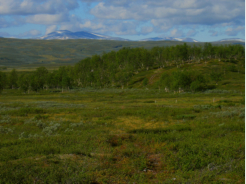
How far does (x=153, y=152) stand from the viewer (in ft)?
50.7

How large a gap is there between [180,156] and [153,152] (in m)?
2.22

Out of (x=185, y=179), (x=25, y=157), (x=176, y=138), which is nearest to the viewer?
(x=185, y=179)

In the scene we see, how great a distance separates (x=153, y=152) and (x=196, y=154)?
9.50 feet

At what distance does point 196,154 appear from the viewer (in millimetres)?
14273

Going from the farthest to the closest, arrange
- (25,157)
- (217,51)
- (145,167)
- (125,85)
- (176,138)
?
(217,51)
(125,85)
(176,138)
(25,157)
(145,167)

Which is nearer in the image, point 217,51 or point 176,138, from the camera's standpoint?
point 176,138

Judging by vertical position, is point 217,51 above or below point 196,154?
above

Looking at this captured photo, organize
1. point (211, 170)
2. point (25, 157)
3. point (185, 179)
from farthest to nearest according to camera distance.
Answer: point (25, 157)
point (211, 170)
point (185, 179)

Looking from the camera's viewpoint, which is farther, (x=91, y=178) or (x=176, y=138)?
(x=176, y=138)

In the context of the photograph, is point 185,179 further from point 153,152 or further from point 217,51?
point 217,51

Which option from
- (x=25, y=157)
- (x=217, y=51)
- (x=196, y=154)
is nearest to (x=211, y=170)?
(x=196, y=154)

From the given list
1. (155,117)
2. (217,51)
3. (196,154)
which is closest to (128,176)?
(196,154)

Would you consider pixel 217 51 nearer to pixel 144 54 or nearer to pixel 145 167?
pixel 144 54

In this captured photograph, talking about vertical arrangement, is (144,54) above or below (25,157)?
above
